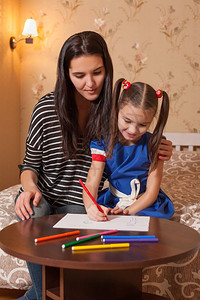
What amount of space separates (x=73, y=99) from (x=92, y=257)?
0.82m

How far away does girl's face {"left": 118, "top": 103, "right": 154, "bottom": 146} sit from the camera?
4.65 feet

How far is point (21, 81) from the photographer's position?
11.4 ft

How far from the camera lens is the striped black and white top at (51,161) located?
5.24 ft

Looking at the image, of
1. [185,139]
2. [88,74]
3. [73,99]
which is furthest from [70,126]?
[185,139]

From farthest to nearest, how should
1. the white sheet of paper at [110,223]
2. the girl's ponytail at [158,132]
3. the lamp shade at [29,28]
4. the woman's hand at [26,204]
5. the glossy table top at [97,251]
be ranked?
1. the lamp shade at [29,28]
2. the girl's ponytail at [158,132]
3. the woman's hand at [26,204]
4. the white sheet of paper at [110,223]
5. the glossy table top at [97,251]

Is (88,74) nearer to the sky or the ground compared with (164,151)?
nearer to the sky

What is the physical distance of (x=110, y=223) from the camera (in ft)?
3.86

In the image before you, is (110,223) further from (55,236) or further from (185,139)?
(185,139)

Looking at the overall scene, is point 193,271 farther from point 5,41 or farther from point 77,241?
point 5,41

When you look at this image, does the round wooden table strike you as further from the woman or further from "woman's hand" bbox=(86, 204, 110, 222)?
the woman

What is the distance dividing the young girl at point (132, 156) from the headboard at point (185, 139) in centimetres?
163

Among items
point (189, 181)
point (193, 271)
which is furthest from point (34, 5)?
point (193, 271)

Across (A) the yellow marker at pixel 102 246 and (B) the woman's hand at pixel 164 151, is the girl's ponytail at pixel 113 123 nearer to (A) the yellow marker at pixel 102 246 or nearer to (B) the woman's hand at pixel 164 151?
(B) the woman's hand at pixel 164 151

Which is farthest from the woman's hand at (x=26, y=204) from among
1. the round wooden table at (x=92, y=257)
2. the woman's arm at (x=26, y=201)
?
the round wooden table at (x=92, y=257)
